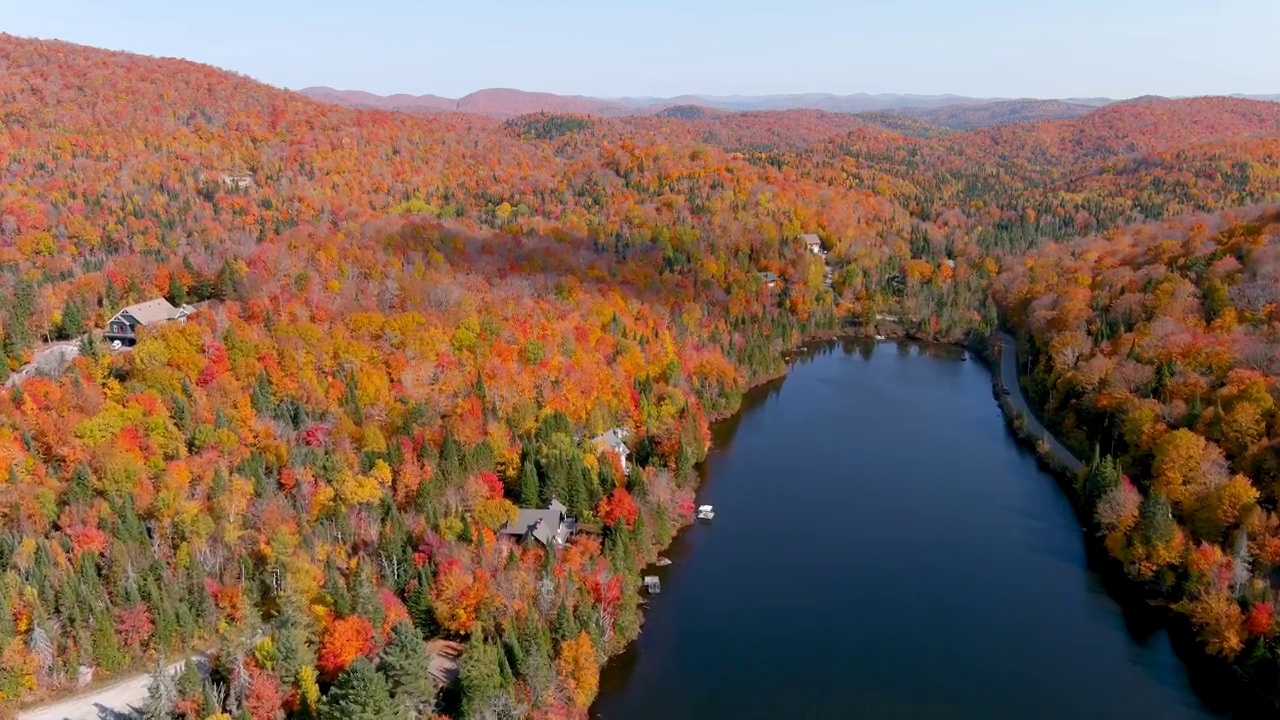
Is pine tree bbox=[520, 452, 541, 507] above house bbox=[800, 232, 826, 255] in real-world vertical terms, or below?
below

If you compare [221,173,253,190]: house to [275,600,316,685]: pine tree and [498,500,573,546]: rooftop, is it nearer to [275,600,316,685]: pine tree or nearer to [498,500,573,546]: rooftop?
[498,500,573,546]: rooftop

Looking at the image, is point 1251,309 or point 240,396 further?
point 1251,309

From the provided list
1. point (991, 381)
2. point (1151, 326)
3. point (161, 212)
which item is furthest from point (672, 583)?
point (161, 212)

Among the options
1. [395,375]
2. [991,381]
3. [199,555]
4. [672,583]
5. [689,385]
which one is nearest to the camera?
[199,555]

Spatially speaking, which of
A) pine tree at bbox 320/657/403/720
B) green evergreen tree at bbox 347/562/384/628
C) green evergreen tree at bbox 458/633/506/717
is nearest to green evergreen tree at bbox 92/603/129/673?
green evergreen tree at bbox 347/562/384/628

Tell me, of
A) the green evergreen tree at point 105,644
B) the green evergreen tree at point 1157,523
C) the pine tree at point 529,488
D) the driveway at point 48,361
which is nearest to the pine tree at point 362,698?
the green evergreen tree at point 105,644

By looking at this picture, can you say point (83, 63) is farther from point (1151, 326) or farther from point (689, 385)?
point (1151, 326)
